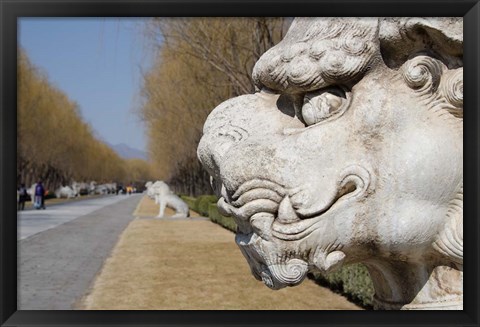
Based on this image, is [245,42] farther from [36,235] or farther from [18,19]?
[36,235]

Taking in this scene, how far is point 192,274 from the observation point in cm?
752

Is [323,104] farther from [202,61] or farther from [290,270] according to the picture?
[202,61]

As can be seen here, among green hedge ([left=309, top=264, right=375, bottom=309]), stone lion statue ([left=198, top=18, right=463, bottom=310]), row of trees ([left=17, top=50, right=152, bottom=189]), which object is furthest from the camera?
row of trees ([left=17, top=50, right=152, bottom=189])

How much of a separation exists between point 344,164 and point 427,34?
32 cm

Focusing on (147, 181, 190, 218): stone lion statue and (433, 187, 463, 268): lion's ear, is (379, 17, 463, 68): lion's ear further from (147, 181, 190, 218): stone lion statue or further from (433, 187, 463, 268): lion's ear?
(147, 181, 190, 218): stone lion statue

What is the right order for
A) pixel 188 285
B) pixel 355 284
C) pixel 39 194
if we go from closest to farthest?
pixel 355 284 < pixel 188 285 < pixel 39 194

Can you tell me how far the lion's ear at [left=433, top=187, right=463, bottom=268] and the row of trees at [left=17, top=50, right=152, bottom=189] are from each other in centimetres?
1869

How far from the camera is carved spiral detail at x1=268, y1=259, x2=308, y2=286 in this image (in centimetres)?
110

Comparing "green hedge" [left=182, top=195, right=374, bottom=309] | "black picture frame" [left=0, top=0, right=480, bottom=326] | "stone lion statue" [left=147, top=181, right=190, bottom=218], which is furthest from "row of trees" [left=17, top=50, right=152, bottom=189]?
"black picture frame" [left=0, top=0, right=480, bottom=326]

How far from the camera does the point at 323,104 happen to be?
112 cm

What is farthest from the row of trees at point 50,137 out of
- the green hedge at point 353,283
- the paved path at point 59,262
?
the green hedge at point 353,283

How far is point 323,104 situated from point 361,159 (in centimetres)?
15
